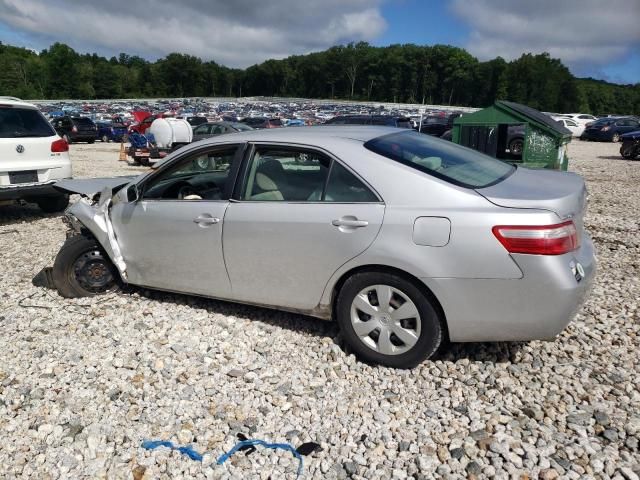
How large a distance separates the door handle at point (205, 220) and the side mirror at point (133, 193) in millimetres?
702

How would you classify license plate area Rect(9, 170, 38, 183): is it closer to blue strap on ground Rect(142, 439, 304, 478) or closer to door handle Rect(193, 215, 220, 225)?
door handle Rect(193, 215, 220, 225)

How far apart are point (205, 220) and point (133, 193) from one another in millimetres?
862

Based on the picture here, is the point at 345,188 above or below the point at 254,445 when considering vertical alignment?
above

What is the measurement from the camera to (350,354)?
3533 millimetres

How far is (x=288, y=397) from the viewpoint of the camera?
123 inches

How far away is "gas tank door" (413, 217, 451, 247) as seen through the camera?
2.91 m

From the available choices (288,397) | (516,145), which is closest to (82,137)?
(516,145)

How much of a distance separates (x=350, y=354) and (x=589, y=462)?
1.59 meters

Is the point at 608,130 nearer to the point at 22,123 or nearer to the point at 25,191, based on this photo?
the point at 22,123

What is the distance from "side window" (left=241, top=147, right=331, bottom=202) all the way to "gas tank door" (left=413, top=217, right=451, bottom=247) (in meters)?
0.75

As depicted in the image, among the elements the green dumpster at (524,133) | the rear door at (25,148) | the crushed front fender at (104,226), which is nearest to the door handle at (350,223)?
the crushed front fender at (104,226)

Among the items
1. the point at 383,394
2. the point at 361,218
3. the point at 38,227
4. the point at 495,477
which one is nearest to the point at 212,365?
the point at 383,394

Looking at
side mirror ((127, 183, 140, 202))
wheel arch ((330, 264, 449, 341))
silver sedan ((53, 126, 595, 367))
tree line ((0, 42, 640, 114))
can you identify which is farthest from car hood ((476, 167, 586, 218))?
tree line ((0, 42, 640, 114))

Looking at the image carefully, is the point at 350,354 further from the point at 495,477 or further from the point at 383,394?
the point at 495,477
